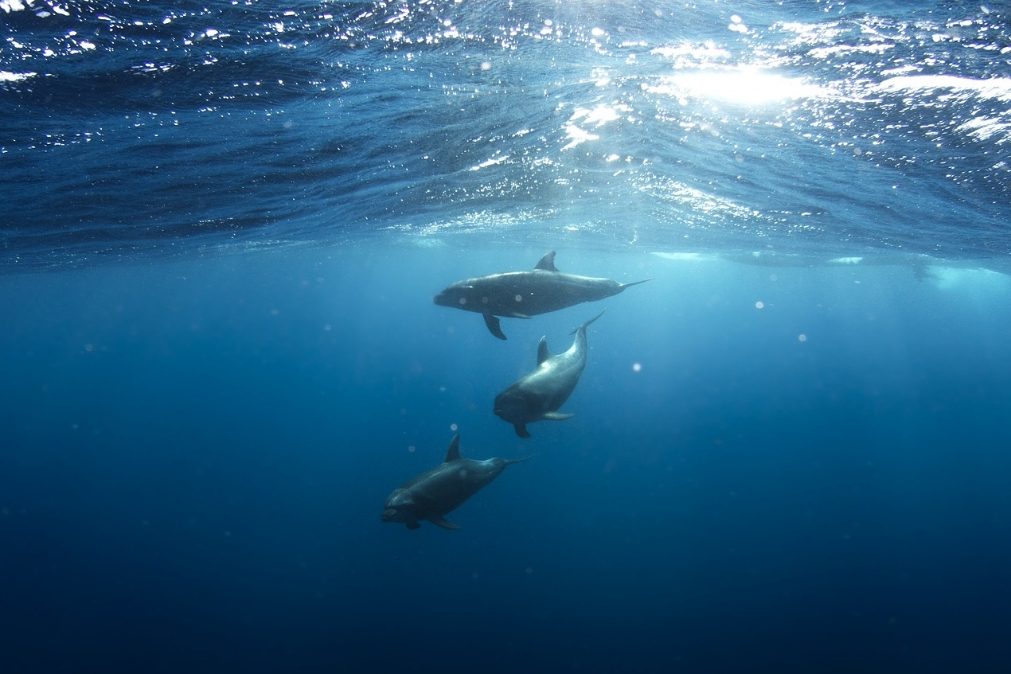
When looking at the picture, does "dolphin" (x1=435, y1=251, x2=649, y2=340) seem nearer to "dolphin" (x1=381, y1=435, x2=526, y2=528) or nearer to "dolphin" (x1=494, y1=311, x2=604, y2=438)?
"dolphin" (x1=494, y1=311, x2=604, y2=438)

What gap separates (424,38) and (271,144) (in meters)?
6.68

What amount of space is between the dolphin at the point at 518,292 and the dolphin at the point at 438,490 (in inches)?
80.6

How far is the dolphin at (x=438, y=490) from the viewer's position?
24.8ft

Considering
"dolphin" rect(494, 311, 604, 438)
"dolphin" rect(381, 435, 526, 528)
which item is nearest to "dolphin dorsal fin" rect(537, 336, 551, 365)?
"dolphin" rect(494, 311, 604, 438)

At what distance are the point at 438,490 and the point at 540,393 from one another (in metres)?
2.07

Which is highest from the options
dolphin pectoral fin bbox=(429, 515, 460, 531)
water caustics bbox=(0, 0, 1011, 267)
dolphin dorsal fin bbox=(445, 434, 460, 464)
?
water caustics bbox=(0, 0, 1011, 267)

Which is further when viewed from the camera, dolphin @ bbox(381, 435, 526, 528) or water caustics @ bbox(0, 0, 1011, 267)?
dolphin @ bbox(381, 435, 526, 528)

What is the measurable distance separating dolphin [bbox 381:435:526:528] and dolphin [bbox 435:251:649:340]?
2.05 m

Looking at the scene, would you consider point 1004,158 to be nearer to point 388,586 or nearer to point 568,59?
point 568,59

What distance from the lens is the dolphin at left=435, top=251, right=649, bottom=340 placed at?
7578 millimetres

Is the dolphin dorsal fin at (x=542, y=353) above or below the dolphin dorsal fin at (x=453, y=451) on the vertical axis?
above

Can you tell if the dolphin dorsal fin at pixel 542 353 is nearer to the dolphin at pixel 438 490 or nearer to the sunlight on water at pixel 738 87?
the dolphin at pixel 438 490

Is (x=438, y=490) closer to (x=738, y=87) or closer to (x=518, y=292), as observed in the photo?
(x=518, y=292)

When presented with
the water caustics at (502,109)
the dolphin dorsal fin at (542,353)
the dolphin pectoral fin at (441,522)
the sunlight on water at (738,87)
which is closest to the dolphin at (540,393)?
the dolphin dorsal fin at (542,353)
